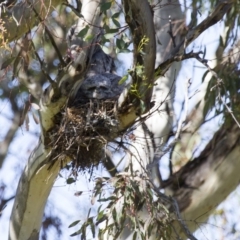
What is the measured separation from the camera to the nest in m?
3.10

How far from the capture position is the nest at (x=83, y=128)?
3.10 meters

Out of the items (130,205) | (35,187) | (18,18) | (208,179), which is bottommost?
(130,205)

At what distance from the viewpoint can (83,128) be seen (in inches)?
124

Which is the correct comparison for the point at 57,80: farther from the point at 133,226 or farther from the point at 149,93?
the point at 133,226

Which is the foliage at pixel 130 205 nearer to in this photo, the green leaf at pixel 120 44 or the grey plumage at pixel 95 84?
the grey plumage at pixel 95 84

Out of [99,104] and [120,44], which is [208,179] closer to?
[99,104]

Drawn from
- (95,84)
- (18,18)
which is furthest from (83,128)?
(18,18)

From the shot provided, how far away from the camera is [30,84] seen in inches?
176

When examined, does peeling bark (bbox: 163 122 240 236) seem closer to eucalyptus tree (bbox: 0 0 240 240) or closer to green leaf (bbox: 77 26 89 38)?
eucalyptus tree (bbox: 0 0 240 240)

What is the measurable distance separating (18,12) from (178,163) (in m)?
2.56

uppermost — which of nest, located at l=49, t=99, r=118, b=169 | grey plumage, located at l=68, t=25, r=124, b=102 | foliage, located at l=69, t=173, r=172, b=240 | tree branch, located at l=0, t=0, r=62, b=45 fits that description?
tree branch, located at l=0, t=0, r=62, b=45

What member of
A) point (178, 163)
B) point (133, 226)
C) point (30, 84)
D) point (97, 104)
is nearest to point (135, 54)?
point (97, 104)

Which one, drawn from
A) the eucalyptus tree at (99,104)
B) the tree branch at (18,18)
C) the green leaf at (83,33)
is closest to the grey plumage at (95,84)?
the eucalyptus tree at (99,104)

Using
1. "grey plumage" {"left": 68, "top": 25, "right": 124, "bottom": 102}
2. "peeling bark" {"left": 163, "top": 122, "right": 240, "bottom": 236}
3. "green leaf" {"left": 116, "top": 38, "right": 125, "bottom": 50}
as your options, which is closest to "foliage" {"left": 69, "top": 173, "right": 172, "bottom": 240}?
"grey plumage" {"left": 68, "top": 25, "right": 124, "bottom": 102}
